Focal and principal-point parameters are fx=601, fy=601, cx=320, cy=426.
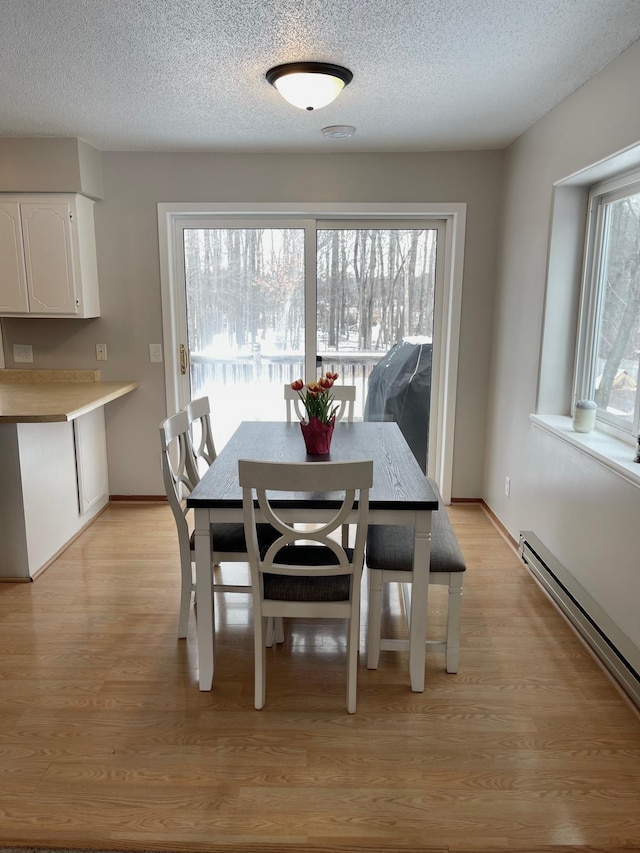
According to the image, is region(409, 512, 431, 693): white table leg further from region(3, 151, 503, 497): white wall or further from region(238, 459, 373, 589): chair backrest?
region(3, 151, 503, 497): white wall

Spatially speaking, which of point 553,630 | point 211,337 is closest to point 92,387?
point 211,337

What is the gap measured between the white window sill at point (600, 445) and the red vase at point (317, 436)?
3.66 feet

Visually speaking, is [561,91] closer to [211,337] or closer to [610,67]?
[610,67]

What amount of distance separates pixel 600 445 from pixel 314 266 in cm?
230

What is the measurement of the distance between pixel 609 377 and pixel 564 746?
1.65m

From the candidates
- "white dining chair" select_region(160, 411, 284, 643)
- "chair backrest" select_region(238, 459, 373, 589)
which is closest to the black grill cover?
"white dining chair" select_region(160, 411, 284, 643)

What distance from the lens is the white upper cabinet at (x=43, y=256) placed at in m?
3.70

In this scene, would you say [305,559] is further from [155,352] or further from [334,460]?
[155,352]

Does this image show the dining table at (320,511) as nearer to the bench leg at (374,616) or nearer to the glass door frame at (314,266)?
the bench leg at (374,616)

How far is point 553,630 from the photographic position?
8.79ft

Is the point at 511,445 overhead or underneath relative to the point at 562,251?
underneath

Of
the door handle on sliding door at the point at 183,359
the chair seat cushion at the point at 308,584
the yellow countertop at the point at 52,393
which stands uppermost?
the door handle on sliding door at the point at 183,359

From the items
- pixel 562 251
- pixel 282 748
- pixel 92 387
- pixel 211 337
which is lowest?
pixel 282 748

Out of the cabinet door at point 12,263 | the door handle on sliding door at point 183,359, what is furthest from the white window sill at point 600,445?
the cabinet door at point 12,263
